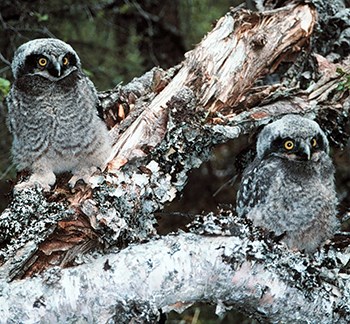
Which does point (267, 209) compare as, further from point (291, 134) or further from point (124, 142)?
point (124, 142)

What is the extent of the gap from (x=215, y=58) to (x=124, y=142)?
0.86 metres

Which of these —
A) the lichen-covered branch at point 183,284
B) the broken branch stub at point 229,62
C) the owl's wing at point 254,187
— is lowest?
the owl's wing at point 254,187

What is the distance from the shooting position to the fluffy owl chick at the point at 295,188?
3.89 meters

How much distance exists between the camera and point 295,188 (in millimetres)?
3908

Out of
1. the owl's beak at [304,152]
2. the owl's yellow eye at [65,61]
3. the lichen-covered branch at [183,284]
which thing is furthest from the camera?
the owl's yellow eye at [65,61]

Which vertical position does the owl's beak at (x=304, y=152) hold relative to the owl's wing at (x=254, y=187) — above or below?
above

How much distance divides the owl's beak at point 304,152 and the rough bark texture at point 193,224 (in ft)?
1.18

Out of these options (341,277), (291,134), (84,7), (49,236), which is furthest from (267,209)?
(84,7)

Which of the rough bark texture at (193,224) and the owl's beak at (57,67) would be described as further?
the owl's beak at (57,67)

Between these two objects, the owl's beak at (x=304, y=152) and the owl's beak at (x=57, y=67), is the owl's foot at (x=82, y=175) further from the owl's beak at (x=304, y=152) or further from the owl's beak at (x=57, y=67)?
the owl's beak at (x=304, y=152)

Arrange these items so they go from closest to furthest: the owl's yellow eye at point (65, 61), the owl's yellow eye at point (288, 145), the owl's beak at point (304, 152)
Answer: the owl's beak at point (304, 152) → the owl's yellow eye at point (288, 145) → the owl's yellow eye at point (65, 61)

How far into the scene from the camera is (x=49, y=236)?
3062 millimetres

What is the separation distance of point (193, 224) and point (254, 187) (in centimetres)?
122

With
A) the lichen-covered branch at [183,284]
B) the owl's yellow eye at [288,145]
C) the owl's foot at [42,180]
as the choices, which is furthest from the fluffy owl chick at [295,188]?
the owl's foot at [42,180]
